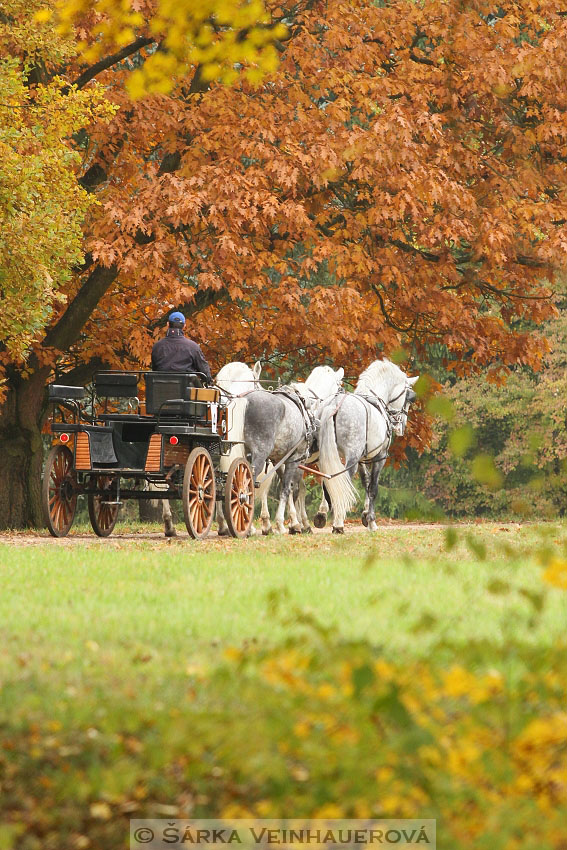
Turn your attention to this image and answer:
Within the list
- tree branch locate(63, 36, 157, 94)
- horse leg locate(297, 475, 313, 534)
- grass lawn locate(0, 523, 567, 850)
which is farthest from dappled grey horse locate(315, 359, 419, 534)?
grass lawn locate(0, 523, 567, 850)

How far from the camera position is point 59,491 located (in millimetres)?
15648

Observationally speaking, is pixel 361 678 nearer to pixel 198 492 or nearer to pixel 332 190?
pixel 198 492

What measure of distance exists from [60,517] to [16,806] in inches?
421

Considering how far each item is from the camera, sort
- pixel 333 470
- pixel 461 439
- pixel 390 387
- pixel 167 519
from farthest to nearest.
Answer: pixel 390 387 < pixel 333 470 < pixel 167 519 < pixel 461 439

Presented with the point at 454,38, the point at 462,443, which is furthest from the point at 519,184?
the point at 462,443

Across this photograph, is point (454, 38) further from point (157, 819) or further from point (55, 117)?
point (157, 819)

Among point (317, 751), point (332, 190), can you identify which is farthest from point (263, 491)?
point (317, 751)

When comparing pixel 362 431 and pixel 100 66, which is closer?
pixel 362 431

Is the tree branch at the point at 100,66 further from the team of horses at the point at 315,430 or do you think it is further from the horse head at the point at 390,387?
the horse head at the point at 390,387

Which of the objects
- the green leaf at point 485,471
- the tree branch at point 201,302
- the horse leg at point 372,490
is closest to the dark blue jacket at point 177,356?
the horse leg at point 372,490

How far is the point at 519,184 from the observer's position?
843 inches

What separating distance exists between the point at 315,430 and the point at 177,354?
297 cm

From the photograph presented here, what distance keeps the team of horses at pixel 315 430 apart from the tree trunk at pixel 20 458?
15.1 ft

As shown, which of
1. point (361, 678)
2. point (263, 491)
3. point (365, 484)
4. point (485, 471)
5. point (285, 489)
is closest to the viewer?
point (361, 678)
